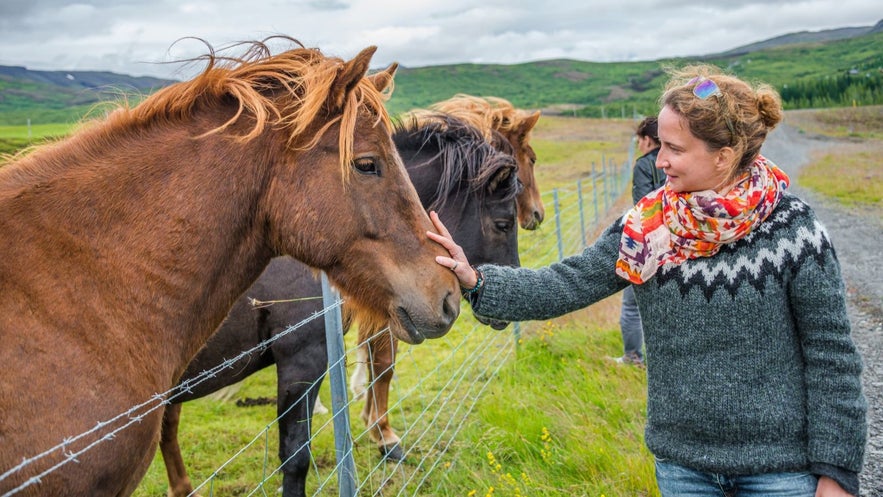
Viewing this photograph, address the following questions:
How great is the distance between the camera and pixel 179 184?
212 centimetres

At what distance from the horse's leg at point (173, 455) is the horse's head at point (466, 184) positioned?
2270 millimetres

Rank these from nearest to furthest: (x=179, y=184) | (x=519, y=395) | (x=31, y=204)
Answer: (x=31, y=204), (x=179, y=184), (x=519, y=395)

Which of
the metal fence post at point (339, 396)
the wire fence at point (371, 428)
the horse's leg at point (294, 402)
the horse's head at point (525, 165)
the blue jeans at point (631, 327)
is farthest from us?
the horse's head at point (525, 165)

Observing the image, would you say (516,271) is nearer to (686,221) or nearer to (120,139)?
(686,221)

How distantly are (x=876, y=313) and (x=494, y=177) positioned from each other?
5484mm

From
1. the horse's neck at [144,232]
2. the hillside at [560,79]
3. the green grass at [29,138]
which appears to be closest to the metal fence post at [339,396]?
the horse's neck at [144,232]

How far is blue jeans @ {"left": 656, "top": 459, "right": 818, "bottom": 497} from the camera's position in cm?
197


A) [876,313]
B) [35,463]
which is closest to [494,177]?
[35,463]

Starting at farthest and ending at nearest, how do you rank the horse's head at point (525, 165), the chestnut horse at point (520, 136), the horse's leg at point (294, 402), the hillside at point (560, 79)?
the hillside at point (560, 79) < the horse's head at point (525, 165) < the chestnut horse at point (520, 136) < the horse's leg at point (294, 402)

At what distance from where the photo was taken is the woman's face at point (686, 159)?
1.98 m

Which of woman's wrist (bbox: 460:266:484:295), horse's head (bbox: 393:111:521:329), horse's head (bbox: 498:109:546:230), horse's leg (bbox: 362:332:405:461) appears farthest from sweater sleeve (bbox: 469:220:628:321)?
horse's head (bbox: 498:109:546:230)

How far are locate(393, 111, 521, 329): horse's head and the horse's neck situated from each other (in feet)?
7.44

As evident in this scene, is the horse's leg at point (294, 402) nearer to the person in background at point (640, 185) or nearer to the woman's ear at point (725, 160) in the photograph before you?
the woman's ear at point (725, 160)

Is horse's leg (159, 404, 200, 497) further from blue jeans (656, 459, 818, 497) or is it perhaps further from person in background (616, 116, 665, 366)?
person in background (616, 116, 665, 366)
